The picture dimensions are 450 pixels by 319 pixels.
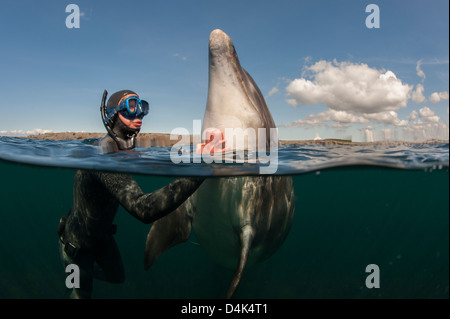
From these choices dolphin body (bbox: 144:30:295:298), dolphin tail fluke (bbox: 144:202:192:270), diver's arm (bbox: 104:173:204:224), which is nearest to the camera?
diver's arm (bbox: 104:173:204:224)

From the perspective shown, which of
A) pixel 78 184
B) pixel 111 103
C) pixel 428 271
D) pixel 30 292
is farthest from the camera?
pixel 30 292

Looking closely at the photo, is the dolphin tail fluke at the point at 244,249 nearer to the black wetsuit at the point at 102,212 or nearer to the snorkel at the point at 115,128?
the black wetsuit at the point at 102,212

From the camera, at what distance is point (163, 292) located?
398 inches

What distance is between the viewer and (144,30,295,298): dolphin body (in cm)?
413

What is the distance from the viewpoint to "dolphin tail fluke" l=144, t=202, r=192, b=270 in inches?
205

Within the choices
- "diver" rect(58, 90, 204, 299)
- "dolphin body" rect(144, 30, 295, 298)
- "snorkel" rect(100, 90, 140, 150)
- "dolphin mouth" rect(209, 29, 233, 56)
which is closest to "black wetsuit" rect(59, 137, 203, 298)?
"diver" rect(58, 90, 204, 299)

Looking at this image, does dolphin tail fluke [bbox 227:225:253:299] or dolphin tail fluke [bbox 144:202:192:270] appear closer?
dolphin tail fluke [bbox 227:225:253:299]

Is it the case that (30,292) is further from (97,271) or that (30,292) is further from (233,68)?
(233,68)

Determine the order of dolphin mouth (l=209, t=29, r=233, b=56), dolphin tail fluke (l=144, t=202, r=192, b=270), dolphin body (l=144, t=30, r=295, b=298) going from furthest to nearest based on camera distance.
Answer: dolphin tail fluke (l=144, t=202, r=192, b=270) < dolphin body (l=144, t=30, r=295, b=298) < dolphin mouth (l=209, t=29, r=233, b=56)

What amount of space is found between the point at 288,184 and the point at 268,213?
958 mm

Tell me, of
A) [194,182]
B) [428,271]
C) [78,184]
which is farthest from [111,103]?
[428,271]

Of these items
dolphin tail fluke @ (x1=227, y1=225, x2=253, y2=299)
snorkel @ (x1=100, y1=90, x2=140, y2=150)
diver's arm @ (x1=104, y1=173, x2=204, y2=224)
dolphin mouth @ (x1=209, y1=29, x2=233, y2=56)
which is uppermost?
dolphin mouth @ (x1=209, y1=29, x2=233, y2=56)

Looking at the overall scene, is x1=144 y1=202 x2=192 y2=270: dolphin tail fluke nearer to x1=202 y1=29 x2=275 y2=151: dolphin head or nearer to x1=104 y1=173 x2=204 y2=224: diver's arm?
x1=202 y1=29 x2=275 y2=151: dolphin head

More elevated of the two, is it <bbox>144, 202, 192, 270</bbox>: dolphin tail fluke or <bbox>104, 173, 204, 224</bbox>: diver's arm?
<bbox>104, 173, 204, 224</bbox>: diver's arm
